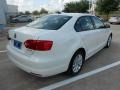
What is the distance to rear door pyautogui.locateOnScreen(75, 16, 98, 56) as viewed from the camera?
4969mm

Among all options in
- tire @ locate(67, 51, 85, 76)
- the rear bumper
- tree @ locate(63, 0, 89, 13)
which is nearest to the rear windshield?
tire @ locate(67, 51, 85, 76)

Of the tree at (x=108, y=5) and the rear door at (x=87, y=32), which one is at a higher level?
the tree at (x=108, y=5)

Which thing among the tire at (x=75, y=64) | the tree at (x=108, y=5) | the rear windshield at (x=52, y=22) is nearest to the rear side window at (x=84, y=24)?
the rear windshield at (x=52, y=22)

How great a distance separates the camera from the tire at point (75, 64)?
15.0 ft

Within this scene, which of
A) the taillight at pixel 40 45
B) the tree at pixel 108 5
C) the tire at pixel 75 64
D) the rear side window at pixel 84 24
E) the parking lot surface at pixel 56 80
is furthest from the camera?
the tree at pixel 108 5

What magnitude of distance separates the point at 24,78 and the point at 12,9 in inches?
1649

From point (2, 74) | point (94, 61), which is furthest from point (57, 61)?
point (94, 61)

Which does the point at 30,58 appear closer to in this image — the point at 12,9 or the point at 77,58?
the point at 77,58

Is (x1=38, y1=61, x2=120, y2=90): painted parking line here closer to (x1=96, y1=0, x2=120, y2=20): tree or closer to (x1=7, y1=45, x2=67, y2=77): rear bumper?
(x1=7, y1=45, x2=67, y2=77): rear bumper

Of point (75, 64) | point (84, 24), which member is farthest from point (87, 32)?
point (75, 64)

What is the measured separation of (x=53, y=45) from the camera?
390 centimetres

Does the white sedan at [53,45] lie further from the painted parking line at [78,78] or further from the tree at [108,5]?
the tree at [108,5]

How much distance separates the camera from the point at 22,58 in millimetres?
4082

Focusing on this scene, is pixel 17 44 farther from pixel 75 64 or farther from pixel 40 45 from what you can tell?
pixel 75 64
